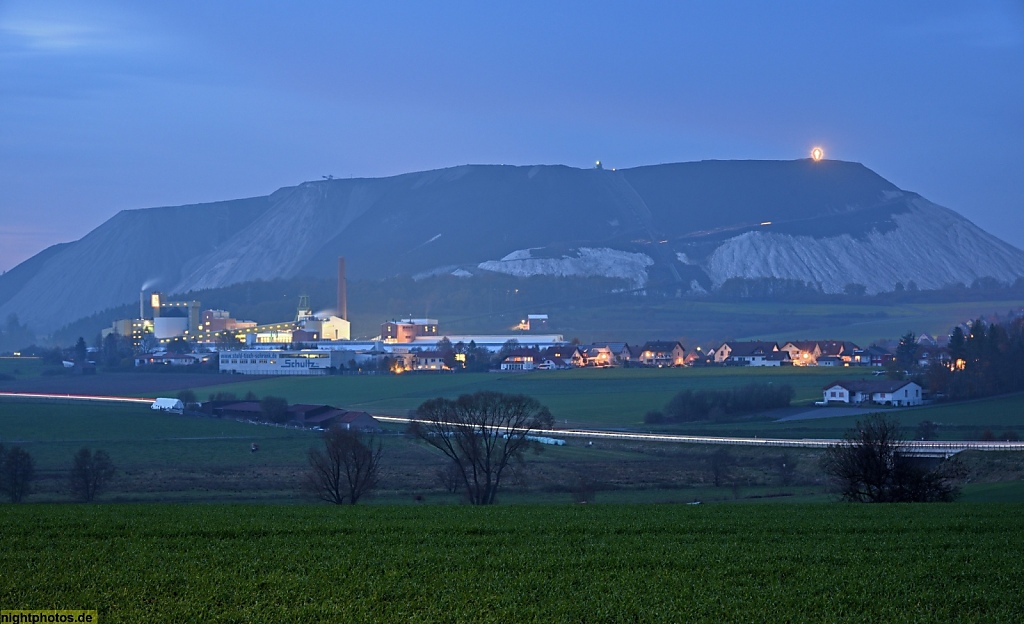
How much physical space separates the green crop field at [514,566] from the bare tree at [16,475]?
15650 millimetres

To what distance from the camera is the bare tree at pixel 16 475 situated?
1212 inches

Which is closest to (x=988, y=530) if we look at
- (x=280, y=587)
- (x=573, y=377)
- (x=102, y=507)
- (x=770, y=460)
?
(x=280, y=587)

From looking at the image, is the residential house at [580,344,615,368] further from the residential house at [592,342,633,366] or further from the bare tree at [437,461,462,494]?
the bare tree at [437,461,462,494]

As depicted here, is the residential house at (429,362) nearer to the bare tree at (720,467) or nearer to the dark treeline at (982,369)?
the dark treeline at (982,369)

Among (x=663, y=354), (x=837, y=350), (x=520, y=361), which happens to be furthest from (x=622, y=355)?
(x=837, y=350)

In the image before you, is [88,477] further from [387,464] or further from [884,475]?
[884,475]

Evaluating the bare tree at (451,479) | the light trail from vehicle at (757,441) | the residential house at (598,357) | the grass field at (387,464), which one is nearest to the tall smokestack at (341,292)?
the residential house at (598,357)

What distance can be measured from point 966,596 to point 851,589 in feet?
3.51

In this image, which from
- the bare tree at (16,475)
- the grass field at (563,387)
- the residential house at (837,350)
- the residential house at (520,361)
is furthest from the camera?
the residential house at (837,350)

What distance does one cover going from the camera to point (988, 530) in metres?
14.9

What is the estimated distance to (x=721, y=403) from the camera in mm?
57781

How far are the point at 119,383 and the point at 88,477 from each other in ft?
164

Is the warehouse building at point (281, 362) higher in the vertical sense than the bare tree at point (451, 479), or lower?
higher

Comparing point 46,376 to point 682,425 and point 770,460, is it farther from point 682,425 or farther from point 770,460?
point 770,460
